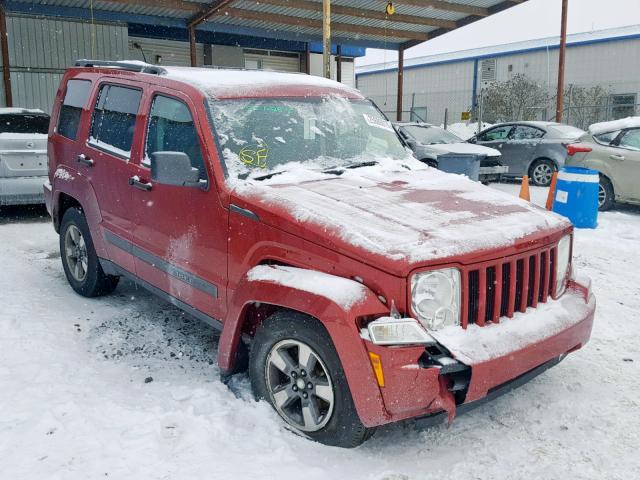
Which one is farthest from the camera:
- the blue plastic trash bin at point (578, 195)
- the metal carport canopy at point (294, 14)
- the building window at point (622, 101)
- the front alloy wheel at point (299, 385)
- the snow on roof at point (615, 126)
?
the building window at point (622, 101)

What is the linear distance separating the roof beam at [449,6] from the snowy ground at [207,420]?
43.9ft

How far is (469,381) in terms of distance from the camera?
2.75 metres

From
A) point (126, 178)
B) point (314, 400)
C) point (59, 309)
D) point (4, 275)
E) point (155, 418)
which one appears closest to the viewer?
point (314, 400)

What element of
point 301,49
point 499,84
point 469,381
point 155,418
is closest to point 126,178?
point 155,418

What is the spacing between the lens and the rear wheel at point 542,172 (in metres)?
12.9

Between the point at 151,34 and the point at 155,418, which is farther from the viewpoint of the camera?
the point at 151,34

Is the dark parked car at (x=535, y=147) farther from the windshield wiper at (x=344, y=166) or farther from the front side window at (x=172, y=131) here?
the front side window at (x=172, y=131)

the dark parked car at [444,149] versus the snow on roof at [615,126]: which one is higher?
the snow on roof at [615,126]

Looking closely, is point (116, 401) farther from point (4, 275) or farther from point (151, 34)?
point (151, 34)

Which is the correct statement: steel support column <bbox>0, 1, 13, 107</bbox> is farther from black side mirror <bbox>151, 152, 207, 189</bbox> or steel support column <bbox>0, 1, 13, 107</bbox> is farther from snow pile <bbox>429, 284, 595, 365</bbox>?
snow pile <bbox>429, 284, 595, 365</bbox>

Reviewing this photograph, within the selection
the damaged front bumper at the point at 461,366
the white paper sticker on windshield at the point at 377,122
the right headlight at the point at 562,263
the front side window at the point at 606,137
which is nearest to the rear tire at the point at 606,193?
the front side window at the point at 606,137

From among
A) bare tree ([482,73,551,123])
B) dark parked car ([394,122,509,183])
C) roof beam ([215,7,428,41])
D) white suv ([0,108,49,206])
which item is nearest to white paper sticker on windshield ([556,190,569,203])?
dark parked car ([394,122,509,183])

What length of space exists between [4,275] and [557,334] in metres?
5.20

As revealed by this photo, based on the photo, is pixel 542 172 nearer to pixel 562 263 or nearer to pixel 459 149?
pixel 459 149
